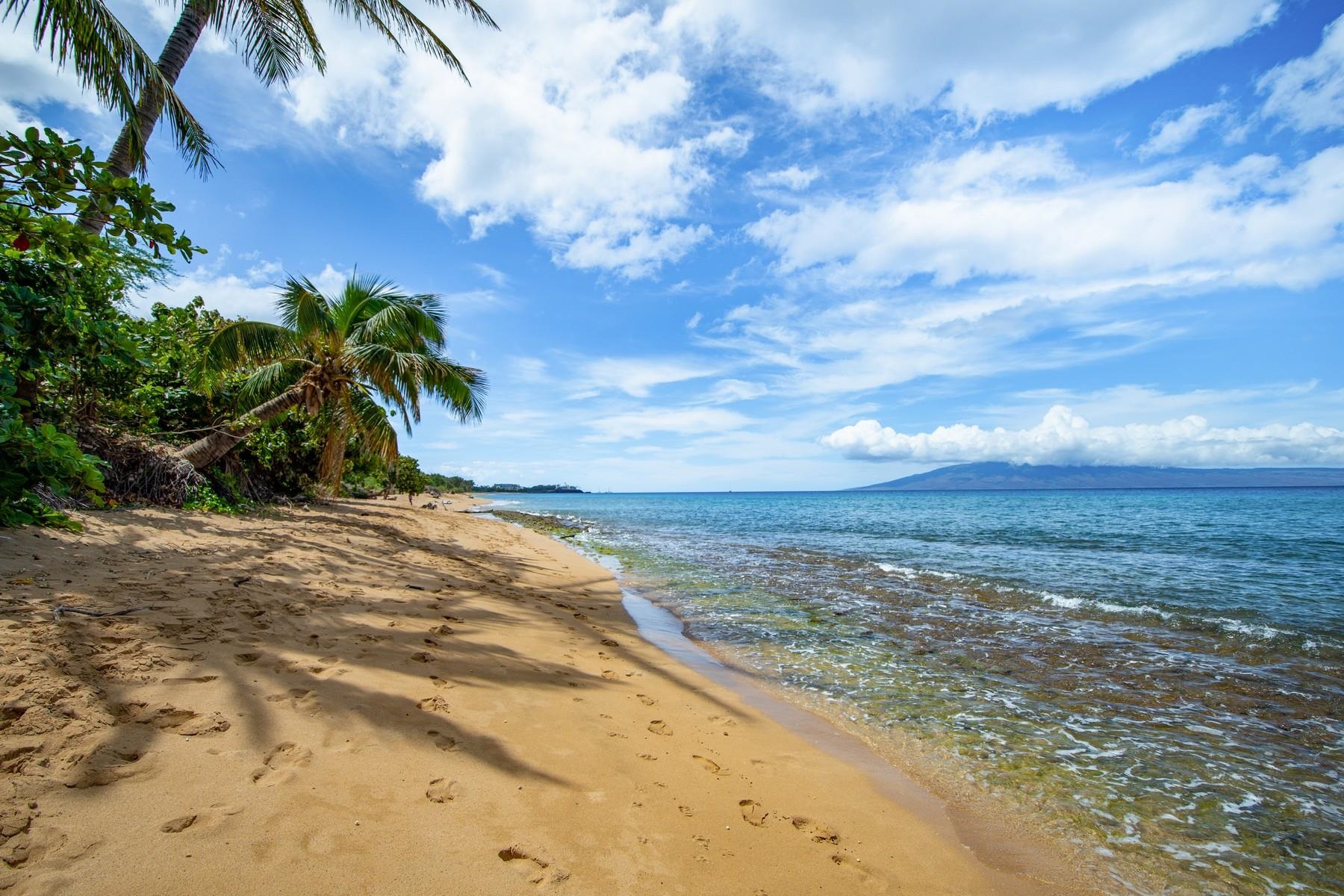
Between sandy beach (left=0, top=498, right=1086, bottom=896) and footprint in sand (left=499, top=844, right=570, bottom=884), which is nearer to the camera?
sandy beach (left=0, top=498, right=1086, bottom=896)

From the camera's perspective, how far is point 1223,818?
3.62 m

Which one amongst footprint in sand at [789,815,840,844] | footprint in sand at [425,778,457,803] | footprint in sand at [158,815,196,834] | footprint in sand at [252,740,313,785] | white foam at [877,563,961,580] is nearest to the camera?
footprint in sand at [158,815,196,834]

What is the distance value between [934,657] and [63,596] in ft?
28.0

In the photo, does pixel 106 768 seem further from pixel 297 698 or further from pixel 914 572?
pixel 914 572

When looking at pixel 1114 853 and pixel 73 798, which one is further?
pixel 1114 853

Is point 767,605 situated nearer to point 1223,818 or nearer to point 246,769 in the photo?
point 1223,818

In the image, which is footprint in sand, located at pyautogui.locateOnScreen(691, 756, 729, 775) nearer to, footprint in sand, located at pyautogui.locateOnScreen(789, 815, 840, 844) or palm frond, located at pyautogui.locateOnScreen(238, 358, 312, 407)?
footprint in sand, located at pyautogui.locateOnScreen(789, 815, 840, 844)

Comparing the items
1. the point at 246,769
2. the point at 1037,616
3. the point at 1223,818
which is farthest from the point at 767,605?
the point at 246,769

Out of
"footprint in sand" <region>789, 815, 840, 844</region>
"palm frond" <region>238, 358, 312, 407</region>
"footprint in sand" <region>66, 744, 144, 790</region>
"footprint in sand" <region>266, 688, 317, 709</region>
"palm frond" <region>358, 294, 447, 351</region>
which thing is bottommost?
"footprint in sand" <region>789, 815, 840, 844</region>

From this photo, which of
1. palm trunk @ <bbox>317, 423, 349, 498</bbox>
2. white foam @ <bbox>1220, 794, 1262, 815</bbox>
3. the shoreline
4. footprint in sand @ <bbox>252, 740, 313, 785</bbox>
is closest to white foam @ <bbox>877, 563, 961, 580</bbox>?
the shoreline

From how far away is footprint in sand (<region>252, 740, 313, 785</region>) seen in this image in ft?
8.93

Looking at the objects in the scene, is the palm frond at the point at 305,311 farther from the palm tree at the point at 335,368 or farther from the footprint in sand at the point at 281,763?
the footprint in sand at the point at 281,763

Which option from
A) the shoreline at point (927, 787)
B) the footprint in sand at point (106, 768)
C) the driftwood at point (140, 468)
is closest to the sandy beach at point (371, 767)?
the footprint in sand at point (106, 768)

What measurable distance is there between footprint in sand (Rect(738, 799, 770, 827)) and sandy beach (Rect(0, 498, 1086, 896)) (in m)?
0.01
